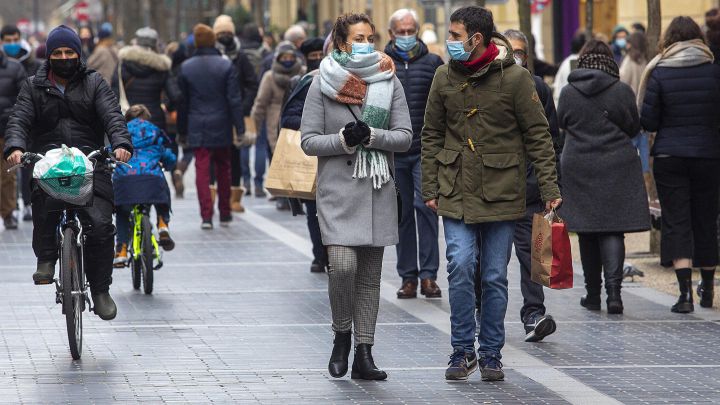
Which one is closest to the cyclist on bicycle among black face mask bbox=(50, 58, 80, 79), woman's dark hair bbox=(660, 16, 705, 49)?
black face mask bbox=(50, 58, 80, 79)

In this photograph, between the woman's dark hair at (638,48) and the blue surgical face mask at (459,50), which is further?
the woman's dark hair at (638,48)

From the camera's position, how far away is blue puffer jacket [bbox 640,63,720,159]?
1132 cm

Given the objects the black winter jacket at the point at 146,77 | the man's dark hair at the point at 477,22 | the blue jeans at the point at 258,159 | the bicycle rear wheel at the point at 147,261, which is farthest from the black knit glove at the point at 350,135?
the blue jeans at the point at 258,159

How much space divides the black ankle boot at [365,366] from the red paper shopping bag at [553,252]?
96 cm

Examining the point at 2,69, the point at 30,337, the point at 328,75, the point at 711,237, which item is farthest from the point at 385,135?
the point at 2,69

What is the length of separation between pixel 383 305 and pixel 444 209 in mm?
3165

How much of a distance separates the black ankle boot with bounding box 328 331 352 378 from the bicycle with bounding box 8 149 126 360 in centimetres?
151

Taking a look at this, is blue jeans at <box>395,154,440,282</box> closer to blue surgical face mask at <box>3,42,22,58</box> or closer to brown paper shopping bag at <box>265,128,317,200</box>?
brown paper shopping bag at <box>265,128,317,200</box>

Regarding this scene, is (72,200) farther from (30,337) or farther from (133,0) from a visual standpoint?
(133,0)

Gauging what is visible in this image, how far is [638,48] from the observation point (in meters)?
19.1

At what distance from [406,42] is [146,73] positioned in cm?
723

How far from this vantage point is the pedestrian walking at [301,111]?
39.5 ft

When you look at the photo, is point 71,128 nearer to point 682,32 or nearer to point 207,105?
point 682,32

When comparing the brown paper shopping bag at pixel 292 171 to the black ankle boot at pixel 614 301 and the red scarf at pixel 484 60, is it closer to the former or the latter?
the black ankle boot at pixel 614 301
